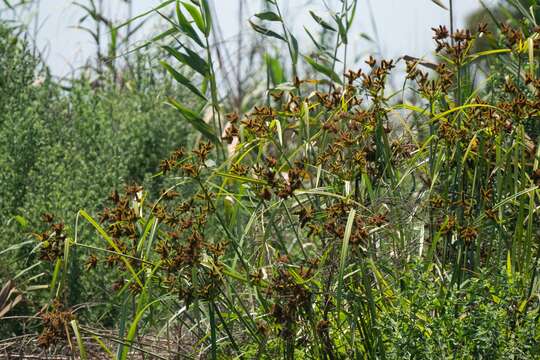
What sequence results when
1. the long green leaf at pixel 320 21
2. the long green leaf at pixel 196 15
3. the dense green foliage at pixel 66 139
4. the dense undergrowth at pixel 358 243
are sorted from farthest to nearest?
1. the dense green foliage at pixel 66 139
2. the long green leaf at pixel 320 21
3. the long green leaf at pixel 196 15
4. the dense undergrowth at pixel 358 243

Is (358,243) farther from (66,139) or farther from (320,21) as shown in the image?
(66,139)

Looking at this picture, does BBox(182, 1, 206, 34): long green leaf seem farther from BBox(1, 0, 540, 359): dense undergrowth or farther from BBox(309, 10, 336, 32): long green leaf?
BBox(309, 10, 336, 32): long green leaf

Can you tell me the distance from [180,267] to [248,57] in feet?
14.5

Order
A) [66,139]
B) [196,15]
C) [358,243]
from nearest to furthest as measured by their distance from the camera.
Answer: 1. [358,243]
2. [196,15]
3. [66,139]

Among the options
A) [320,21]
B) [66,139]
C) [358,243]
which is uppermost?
[320,21]

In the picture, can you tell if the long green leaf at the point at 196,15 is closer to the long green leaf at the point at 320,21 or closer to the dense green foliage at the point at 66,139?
the long green leaf at the point at 320,21

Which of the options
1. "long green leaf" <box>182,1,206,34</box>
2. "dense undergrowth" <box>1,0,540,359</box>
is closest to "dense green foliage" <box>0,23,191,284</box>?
"long green leaf" <box>182,1,206,34</box>

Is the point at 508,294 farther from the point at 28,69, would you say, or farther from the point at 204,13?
the point at 28,69

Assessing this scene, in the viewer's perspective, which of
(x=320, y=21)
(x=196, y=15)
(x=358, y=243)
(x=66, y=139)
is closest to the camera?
(x=358, y=243)

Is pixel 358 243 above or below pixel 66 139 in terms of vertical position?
below

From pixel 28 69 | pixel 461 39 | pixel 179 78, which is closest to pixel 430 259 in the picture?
pixel 461 39

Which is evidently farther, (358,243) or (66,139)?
(66,139)

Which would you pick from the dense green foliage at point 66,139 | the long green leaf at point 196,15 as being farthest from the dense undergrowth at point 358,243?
the dense green foliage at point 66,139

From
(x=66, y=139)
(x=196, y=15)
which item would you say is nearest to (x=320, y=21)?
(x=196, y=15)
